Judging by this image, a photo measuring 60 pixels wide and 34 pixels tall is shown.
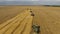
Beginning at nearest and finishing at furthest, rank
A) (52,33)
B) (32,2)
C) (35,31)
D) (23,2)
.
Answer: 1. (35,31)
2. (52,33)
3. (32,2)
4. (23,2)

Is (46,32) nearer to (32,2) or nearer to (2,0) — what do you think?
(32,2)

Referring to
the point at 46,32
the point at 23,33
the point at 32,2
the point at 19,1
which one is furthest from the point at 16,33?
the point at 19,1

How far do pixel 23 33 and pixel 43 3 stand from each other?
267 cm

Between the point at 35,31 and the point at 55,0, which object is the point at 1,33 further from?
the point at 55,0

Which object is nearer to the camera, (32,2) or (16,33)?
(16,33)

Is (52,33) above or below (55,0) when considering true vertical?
above

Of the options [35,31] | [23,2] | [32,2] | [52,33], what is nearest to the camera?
[35,31]

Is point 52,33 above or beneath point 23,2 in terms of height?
above

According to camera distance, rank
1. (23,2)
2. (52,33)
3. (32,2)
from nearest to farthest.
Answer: (52,33)
(32,2)
(23,2)

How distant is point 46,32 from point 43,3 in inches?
A: 101

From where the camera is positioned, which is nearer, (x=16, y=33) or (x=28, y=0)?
(x=16, y=33)

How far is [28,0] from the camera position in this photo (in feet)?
10.6

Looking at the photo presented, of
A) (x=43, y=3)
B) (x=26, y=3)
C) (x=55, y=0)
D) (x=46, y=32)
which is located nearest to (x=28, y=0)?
Answer: (x=26, y=3)

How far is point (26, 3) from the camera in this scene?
3.24m
